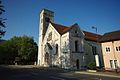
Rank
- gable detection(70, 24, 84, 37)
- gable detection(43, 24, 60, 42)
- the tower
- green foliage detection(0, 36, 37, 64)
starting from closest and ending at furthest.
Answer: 1. gable detection(70, 24, 84, 37)
2. gable detection(43, 24, 60, 42)
3. the tower
4. green foliage detection(0, 36, 37, 64)

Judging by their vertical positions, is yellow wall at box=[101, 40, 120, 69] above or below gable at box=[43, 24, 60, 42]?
below

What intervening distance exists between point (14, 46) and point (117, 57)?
53.3m

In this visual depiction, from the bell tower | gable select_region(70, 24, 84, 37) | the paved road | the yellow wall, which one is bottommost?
the paved road

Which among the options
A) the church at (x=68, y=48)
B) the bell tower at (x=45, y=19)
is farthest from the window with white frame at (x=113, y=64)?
the bell tower at (x=45, y=19)

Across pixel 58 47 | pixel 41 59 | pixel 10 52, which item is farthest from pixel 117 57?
pixel 10 52

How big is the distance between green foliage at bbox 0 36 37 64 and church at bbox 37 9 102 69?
14.0 metres

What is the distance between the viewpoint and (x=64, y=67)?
3934 cm

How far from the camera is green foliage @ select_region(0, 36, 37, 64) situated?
6462 centimetres

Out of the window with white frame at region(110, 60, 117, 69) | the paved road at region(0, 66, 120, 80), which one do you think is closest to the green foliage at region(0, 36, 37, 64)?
the window with white frame at region(110, 60, 117, 69)

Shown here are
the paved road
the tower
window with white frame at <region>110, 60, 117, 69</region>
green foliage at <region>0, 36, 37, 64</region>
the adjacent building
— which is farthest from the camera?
green foliage at <region>0, 36, 37, 64</region>

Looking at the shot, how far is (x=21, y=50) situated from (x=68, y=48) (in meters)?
31.9

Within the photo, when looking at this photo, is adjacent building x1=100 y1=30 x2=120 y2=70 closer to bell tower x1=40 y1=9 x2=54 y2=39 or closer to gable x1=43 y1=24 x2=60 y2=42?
gable x1=43 y1=24 x2=60 y2=42

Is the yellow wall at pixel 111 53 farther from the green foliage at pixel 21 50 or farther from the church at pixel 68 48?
the green foliage at pixel 21 50

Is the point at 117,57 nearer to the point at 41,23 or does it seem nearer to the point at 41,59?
the point at 41,59
